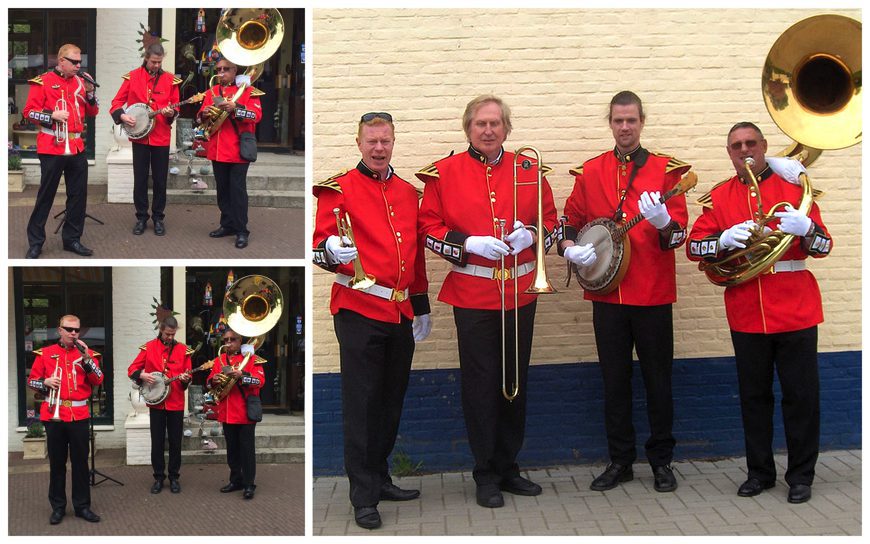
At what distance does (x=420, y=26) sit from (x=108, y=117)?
122 inches

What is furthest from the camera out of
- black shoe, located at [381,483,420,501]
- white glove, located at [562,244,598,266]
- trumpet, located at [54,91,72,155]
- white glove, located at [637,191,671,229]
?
trumpet, located at [54,91,72,155]

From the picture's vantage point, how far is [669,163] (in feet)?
18.8

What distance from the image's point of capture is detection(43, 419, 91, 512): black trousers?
714 centimetres

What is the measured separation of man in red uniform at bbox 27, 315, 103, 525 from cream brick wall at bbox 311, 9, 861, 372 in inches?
67.5

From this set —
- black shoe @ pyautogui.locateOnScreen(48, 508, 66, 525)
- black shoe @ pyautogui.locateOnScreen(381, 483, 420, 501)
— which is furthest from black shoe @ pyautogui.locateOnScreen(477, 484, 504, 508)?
black shoe @ pyautogui.locateOnScreen(48, 508, 66, 525)

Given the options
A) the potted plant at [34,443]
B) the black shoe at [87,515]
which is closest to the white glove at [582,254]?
the black shoe at [87,515]

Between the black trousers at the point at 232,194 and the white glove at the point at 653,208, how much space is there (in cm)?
273

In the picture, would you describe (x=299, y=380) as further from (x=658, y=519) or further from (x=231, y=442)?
(x=658, y=519)

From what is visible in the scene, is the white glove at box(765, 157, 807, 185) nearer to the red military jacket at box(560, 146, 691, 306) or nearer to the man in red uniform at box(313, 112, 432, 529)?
the red military jacket at box(560, 146, 691, 306)

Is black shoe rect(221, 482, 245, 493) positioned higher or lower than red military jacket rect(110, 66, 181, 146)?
lower

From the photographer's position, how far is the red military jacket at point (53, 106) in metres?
6.68

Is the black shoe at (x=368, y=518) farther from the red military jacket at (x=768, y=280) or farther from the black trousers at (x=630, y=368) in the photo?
the red military jacket at (x=768, y=280)

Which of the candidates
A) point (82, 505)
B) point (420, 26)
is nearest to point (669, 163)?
point (420, 26)

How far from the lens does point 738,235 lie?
17.5 ft
